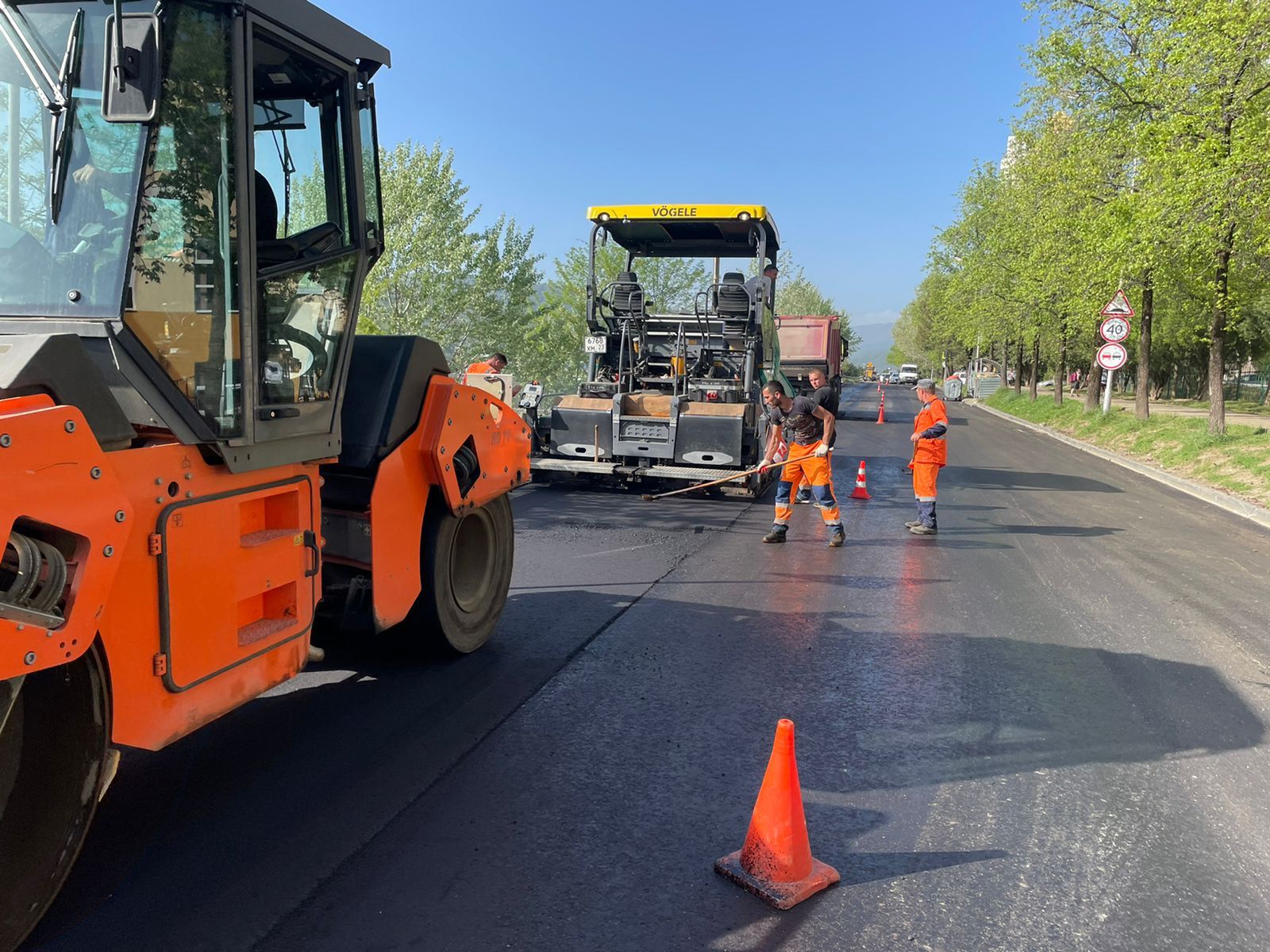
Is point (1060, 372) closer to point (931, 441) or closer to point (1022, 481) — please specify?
point (1022, 481)

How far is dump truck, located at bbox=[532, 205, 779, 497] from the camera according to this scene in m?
11.0

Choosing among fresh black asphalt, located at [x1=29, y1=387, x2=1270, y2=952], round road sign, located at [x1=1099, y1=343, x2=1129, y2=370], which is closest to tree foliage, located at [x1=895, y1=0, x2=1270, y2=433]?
round road sign, located at [x1=1099, y1=343, x2=1129, y2=370]

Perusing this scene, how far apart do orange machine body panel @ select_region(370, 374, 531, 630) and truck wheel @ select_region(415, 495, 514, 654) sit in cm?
13

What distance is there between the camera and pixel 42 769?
2496mm

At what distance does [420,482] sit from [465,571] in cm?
94

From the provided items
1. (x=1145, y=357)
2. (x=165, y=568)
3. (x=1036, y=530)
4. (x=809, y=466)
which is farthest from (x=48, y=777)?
(x=1145, y=357)

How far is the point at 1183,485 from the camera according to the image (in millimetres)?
14094

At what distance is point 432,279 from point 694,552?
2155 cm

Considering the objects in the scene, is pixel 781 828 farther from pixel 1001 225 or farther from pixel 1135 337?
pixel 1001 225

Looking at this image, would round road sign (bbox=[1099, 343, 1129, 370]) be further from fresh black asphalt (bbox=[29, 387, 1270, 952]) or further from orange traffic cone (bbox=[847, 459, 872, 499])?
fresh black asphalt (bbox=[29, 387, 1270, 952])

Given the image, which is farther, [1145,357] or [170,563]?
[1145,357]

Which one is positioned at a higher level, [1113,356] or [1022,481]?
[1113,356]

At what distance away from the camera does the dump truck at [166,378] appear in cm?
233

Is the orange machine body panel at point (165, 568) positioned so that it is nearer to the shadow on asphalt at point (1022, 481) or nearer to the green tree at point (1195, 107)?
the shadow on asphalt at point (1022, 481)
